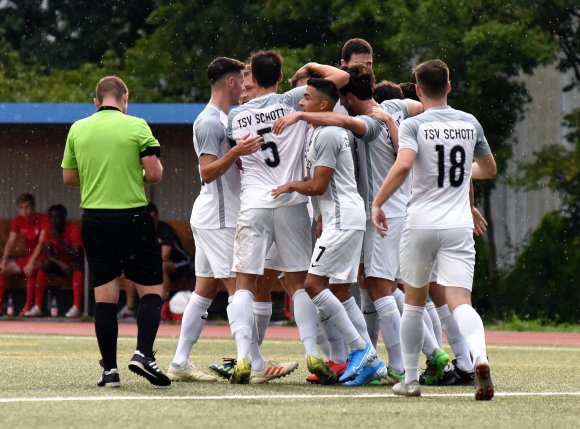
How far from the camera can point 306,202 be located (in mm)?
9961

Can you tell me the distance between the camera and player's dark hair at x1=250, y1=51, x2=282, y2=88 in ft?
32.1

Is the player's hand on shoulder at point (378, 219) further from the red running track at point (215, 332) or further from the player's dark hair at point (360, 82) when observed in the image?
the red running track at point (215, 332)

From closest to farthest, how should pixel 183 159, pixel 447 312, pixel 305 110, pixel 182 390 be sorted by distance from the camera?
pixel 182 390, pixel 305 110, pixel 447 312, pixel 183 159

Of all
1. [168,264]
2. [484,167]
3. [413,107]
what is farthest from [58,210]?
[484,167]

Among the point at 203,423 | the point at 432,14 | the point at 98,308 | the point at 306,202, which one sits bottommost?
the point at 203,423

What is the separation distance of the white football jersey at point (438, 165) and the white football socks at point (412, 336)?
511mm

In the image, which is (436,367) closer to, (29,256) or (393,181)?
(393,181)

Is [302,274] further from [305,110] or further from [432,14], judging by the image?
[432,14]

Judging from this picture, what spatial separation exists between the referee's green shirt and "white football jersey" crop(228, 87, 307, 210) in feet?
2.09

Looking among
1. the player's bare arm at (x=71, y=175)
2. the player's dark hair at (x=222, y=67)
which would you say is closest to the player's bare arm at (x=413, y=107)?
the player's dark hair at (x=222, y=67)

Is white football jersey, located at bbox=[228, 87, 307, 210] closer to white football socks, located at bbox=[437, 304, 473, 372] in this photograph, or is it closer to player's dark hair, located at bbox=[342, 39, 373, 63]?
player's dark hair, located at bbox=[342, 39, 373, 63]

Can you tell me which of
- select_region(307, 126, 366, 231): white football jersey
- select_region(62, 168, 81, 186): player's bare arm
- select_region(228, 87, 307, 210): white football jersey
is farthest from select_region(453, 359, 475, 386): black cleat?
select_region(62, 168, 81, 186): player's bare arm

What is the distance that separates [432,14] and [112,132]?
14898 millimetres

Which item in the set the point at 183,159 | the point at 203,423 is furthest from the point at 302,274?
the point at 183,159
